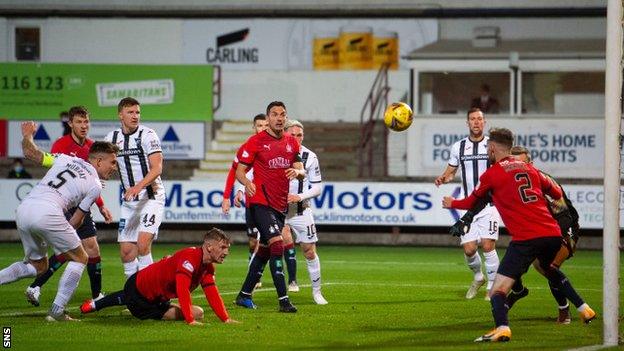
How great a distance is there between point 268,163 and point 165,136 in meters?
20.2

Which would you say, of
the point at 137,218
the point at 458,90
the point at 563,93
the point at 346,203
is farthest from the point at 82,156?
the point at 563,93

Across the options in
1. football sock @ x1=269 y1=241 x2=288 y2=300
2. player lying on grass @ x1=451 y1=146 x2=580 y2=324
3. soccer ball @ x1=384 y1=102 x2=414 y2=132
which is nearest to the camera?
player lying on grass @ x1=451 y1=146 x2=580 y2=324

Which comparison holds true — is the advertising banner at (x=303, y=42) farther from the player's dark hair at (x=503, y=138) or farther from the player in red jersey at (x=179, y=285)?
the player's dark hair at (x=503, y=138)

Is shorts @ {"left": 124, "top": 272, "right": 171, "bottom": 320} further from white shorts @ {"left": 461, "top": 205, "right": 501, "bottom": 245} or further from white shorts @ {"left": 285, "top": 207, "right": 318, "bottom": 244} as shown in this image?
white shorts @ {"left": 461, "top": 205, "right": 501, "bottom": 245}

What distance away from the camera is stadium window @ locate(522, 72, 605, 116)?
100 ft

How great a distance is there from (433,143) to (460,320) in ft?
57.4

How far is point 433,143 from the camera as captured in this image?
3003cm

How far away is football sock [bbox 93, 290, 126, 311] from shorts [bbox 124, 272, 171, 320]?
0.06 m

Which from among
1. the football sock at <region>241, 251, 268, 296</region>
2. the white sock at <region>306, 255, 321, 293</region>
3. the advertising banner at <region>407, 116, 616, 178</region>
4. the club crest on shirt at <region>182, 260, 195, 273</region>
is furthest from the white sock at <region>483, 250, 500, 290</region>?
the advertising banner at <region>407, 116, 616, 178</region>

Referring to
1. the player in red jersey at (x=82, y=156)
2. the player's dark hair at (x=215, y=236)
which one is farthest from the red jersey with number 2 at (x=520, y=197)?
the player in red jersey at (x=82, y=156)

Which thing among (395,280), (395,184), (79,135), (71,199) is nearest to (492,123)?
(395,184)

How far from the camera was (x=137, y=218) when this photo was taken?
14.0 meters

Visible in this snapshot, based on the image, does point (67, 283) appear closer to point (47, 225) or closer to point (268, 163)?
point (47, 225)

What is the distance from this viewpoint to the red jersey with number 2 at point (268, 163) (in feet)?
44.4
